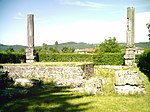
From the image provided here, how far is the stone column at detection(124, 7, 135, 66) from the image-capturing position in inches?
929

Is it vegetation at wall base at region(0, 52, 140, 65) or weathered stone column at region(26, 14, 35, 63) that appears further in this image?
vegetation at wall base at region(0, 52, 140, 65)

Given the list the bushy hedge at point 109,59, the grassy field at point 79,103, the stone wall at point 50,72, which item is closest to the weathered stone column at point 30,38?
the stone wall at point 50,72

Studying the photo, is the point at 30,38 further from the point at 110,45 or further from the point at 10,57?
the point at 110,45

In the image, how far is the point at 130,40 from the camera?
78.1ft

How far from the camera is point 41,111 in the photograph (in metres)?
7.29

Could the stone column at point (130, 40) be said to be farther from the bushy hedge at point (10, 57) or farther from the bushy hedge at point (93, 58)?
the bushy hedge at point (10, 57)

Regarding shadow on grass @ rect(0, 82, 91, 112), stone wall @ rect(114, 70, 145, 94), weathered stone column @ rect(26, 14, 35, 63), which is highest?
weathered stone column @ rect(26, 14, 35, 63)

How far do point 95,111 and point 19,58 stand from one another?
22.0 metres

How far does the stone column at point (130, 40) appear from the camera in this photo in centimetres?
2359

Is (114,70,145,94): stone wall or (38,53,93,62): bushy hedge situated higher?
(38,53,93,62): bushy hedge

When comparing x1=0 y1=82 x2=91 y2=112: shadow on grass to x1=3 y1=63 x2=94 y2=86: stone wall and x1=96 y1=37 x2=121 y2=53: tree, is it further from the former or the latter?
x1=96 y1=37 x2=121 y2=53: tree

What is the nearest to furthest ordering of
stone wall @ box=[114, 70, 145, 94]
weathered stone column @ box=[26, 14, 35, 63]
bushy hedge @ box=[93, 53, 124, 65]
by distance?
1. stone wall @ box=[114, 70, 145, 94]
2. weathered stone column @ box=[26, 14, 35, 63]
3. bushy hedge @ box=[93, 53, 124, 65]

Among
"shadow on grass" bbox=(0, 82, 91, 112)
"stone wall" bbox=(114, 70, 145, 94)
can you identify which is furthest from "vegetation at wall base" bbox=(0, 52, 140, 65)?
"stone wall" bbox=(114, 70, 145, 94)

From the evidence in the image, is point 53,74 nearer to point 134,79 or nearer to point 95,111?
point 134,79
